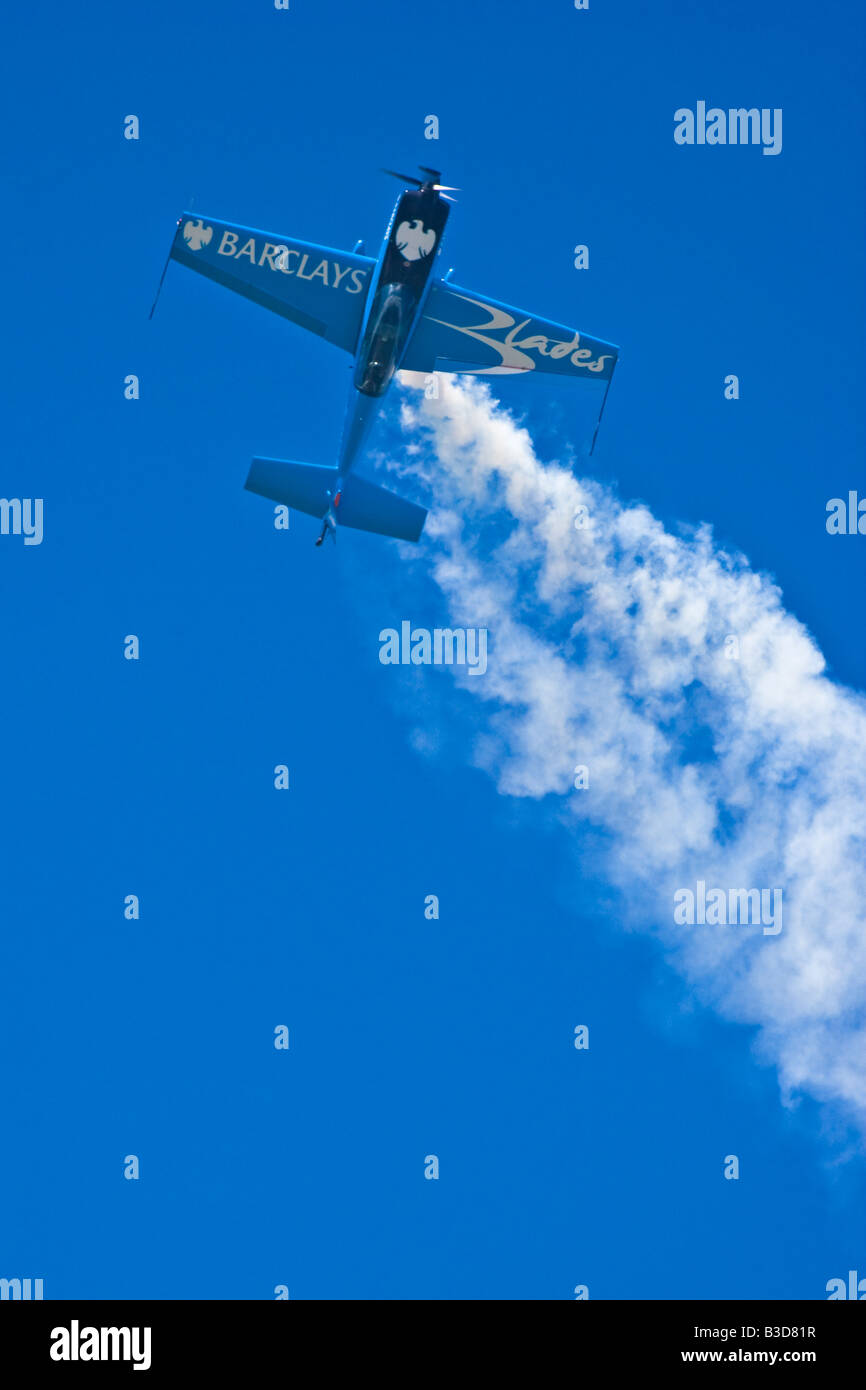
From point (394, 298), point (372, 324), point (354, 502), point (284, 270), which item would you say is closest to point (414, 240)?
point (394, 298)

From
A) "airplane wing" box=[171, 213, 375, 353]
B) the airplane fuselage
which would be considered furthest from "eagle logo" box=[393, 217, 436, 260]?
"airplane wing" box=[171, 213, 375, 353]

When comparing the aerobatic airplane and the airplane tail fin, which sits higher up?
the aerobatic airplane

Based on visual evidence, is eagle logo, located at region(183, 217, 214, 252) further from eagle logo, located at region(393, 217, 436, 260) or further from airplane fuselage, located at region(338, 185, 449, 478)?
eagle logo, located at region(393, 217, 436, 260)

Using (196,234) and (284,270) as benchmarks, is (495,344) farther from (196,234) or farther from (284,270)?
(196,234)

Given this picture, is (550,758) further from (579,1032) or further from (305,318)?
(305,318)

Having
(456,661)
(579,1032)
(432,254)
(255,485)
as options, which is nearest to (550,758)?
(456,661)

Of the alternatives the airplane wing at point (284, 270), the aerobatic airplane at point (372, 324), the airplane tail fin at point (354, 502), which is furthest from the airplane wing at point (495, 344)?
the airplane tail fin at point (354, 502)
